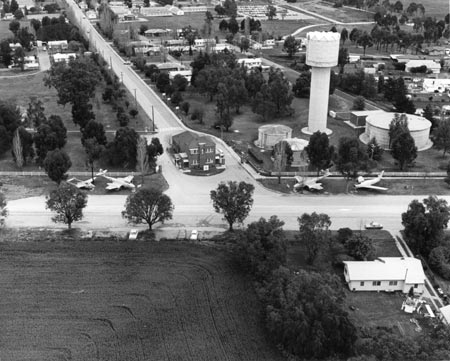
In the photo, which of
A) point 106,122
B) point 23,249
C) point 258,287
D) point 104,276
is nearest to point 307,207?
point 258,287

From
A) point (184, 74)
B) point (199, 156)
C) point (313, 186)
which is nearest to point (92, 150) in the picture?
point (199, 156)

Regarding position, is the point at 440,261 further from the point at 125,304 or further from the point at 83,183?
the point at 83,183

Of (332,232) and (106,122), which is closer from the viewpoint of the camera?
(332,232)

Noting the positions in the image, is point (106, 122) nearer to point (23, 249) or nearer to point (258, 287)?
point (23, 249)

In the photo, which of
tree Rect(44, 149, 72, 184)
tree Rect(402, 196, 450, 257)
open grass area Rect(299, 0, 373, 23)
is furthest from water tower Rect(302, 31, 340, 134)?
open grass area Rect(299, 0, 373, 23)

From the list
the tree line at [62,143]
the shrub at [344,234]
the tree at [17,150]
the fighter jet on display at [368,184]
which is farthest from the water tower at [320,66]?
the tree at [17,150]
